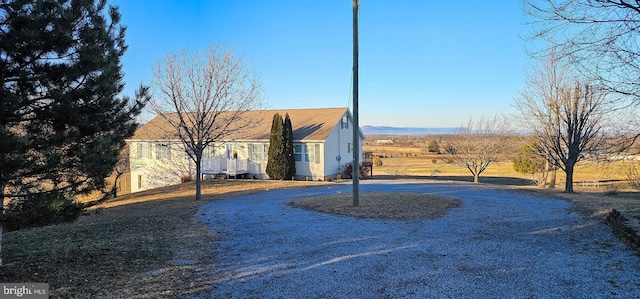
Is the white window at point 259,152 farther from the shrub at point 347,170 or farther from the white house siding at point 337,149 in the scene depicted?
the shrub at point 347,170

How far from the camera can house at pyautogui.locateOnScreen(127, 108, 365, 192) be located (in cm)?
2342

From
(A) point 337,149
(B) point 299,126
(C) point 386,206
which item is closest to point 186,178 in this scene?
(B) point 299,126

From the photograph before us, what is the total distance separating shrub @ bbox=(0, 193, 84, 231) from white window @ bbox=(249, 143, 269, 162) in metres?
19.2

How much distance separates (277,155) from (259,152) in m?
2.39

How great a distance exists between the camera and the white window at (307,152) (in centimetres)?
2330

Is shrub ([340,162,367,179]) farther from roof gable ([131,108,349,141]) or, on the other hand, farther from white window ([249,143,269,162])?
white window ([249,143,269,162])

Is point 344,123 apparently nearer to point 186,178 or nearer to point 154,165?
point 186,178

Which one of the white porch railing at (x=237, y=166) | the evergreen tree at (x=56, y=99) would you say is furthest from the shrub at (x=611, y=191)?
the evergreen tree at (x=56, y=99)

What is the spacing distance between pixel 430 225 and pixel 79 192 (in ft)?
20.8

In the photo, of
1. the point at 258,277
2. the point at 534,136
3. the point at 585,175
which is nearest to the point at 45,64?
the point at 258,277

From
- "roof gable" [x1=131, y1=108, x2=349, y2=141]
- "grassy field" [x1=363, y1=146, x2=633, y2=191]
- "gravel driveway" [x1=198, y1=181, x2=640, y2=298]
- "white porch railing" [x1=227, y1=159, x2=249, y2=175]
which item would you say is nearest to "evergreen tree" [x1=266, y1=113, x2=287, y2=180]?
"roof gable" [x1=131, y1=108, x2=349, y2=141]

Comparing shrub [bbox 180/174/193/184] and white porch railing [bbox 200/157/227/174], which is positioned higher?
white porch railing [bbox 200/157/227/174]

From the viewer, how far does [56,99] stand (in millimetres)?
4535

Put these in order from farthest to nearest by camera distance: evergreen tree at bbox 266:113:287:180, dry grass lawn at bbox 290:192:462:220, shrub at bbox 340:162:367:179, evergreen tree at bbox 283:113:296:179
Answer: shrub at bbox 340:162:367:179
evergreen tree at bbox 283:113:296:179
evergreen tree at bbox 266:113:287:180
dry grass lawn at bbox 290:192:462:220
